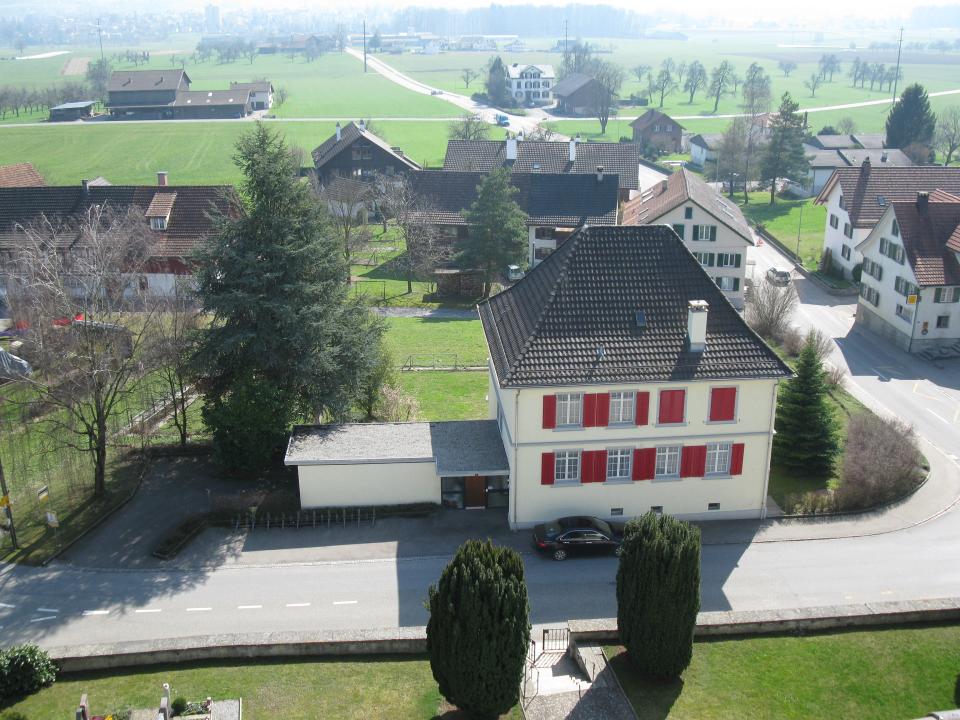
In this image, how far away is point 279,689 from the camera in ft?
79.5

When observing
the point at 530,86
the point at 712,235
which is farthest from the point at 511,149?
the point at 530,86

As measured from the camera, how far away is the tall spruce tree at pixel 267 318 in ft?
119

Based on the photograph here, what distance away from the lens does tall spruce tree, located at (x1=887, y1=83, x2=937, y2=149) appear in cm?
11162

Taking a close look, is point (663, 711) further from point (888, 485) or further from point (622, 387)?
point (888, 485)

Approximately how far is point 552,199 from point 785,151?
→ 3345 cm

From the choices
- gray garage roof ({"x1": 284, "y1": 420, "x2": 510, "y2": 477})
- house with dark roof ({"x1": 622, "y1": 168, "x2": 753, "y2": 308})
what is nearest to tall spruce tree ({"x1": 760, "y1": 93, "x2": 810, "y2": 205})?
house with dark roof ({"x1": 622, "y1": 168, "x2": 753, "y2": 308})

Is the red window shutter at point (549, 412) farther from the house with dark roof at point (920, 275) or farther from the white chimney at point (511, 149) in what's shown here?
the white chimney at point (511, 149)

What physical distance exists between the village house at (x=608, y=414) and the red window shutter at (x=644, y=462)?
4cm

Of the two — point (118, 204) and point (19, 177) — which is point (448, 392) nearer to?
point (118, 204)

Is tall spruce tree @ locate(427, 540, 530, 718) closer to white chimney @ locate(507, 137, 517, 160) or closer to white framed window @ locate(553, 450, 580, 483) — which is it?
white framed window @ locate(553, 450, 580, 483)

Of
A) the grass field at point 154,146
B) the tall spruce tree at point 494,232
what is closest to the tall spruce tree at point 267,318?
the tall spruce tree at point 494,232

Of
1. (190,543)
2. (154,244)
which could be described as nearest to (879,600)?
(190,543)

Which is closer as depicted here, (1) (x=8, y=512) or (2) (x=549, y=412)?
(1) (x=8, y=512)

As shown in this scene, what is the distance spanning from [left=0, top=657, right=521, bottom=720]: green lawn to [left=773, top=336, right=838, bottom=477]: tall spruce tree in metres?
19.5
